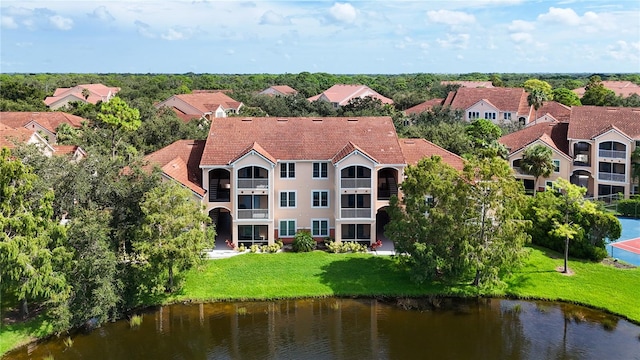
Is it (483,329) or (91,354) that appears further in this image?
(483,329)

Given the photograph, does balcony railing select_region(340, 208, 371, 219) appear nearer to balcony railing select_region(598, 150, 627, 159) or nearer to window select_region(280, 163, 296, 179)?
window select_region(280, 163, 296, 179)

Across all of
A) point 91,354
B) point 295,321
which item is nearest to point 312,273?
point 295,321

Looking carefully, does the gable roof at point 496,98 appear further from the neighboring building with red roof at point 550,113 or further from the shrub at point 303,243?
the shrub at point 303,243

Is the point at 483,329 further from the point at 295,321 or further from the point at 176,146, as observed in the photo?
the point at 176,146

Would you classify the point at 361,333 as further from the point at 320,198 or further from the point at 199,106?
the point at 199,106

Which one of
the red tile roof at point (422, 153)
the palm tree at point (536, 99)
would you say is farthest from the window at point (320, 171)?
the palm tree at point (536, 99)

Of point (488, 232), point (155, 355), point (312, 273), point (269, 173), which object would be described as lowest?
point (155, 355)

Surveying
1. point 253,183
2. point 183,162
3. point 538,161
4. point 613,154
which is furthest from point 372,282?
point 613,154
